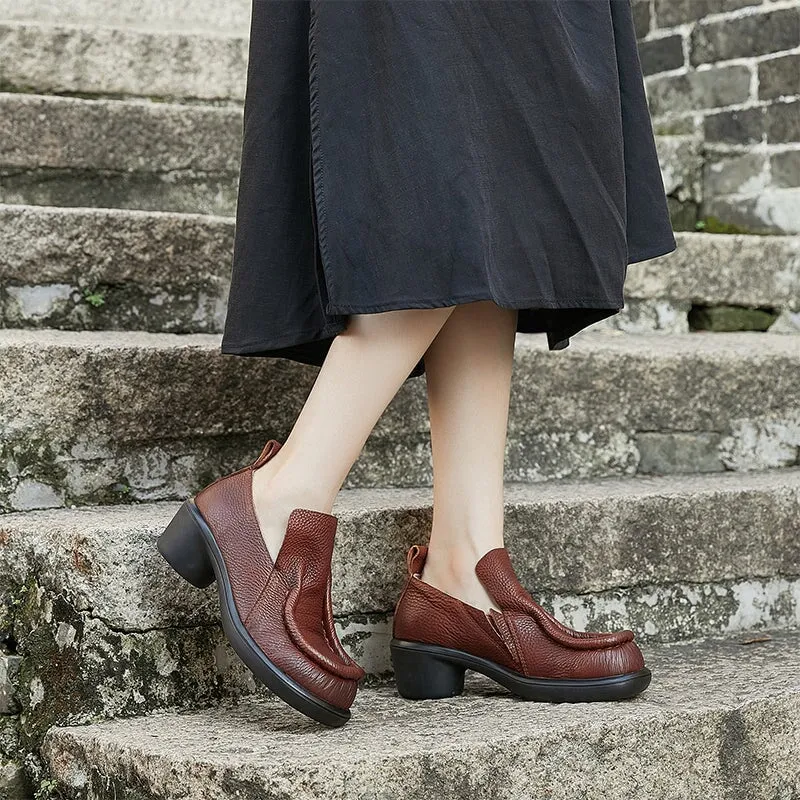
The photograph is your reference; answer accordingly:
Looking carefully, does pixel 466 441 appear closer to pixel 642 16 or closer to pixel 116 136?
pixel 116 136

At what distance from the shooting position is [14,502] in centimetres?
180

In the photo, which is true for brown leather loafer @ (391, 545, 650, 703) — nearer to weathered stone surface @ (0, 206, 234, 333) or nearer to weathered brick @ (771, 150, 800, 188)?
weathered stone surface @ (0, 206, 234, 333)

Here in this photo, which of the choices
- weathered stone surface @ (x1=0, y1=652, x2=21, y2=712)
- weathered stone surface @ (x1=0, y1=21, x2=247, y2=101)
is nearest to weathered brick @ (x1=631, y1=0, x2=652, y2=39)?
weathered stone surface @ (x1=0, y1=21, x2=247, y2=101)

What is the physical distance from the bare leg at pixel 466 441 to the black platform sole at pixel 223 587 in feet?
1.01

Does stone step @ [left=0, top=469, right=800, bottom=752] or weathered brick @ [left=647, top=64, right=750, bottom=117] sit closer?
stone step @ [left=0, top=469, right=800, bottom=752]

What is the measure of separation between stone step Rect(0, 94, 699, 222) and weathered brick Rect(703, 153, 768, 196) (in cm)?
156

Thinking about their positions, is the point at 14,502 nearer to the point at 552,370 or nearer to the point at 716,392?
the point at 552,370

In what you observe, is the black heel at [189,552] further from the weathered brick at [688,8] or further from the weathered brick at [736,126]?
the weathered brick at [688,8]

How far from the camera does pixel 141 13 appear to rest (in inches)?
129

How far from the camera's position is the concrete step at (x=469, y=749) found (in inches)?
52.3

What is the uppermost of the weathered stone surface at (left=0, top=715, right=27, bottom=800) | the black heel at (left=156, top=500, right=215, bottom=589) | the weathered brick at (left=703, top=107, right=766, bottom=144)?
the weathered brick at (left=703, top=107, right=766, bottom=144)

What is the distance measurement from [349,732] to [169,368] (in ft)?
2.35

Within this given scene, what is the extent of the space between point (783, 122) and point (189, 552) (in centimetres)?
252

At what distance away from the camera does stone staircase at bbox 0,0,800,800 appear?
1460 millimetres
